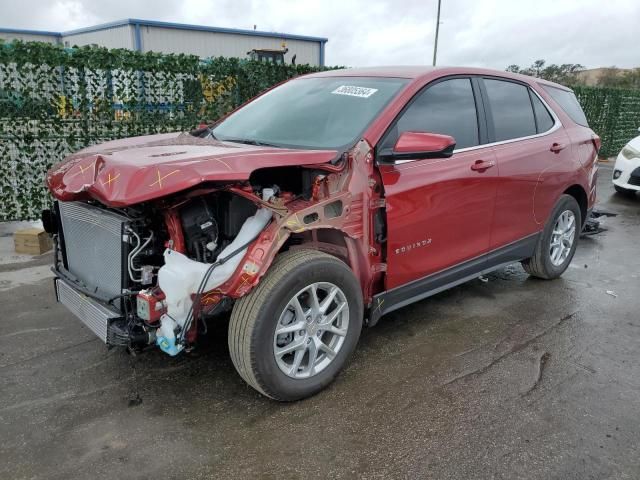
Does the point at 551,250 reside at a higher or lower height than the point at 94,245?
lower

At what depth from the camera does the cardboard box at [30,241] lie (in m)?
5.40

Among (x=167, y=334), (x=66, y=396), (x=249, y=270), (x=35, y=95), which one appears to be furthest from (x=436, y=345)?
(x=35, y=95)

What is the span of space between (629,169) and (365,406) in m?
8.18

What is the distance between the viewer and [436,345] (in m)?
3.60

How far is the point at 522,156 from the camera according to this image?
160 inches

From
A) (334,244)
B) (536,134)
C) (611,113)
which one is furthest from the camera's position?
(611,113)

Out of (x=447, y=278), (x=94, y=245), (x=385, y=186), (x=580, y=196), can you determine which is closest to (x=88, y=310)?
(x=94, y=245)

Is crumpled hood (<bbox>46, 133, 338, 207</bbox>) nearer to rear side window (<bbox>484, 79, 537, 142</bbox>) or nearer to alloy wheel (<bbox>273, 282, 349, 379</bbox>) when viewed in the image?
alloy wheel (<bbox>273, 282, 349, 379</bbox>)

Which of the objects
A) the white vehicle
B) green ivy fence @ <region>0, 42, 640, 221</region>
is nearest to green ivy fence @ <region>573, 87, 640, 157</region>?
the white vehicle

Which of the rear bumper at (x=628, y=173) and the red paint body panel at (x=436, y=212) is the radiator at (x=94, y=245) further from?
the rear bumper at (x=628, y=173)

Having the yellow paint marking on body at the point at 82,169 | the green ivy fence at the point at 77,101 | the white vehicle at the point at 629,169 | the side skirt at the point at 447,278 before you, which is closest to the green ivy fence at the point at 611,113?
the white vehicle at the point at 629,169

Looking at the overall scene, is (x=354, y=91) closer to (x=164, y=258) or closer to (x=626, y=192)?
(x=164, y=258)

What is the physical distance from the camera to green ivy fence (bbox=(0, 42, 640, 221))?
18.6ft

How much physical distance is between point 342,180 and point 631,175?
7907 millimetres
